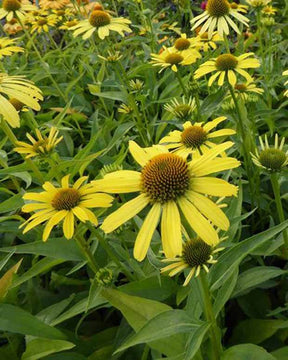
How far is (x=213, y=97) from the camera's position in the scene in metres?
1.54

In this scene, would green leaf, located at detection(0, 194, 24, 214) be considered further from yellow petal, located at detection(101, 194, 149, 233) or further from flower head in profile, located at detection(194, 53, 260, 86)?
flower head in profile, located at detection(194, 53, 260, 86)

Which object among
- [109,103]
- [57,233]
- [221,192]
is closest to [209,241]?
[221,192]

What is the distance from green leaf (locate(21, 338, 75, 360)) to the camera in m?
1.03

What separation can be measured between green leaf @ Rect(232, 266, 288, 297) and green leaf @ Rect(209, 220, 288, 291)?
0.20 m

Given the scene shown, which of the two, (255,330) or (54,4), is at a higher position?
(54,4)

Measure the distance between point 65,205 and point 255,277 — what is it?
0.50 metres

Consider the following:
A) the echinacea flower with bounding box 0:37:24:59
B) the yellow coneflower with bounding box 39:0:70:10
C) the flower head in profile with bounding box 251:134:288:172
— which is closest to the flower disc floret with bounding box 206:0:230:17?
the echinacea flower with bounding box 0:37:24:59

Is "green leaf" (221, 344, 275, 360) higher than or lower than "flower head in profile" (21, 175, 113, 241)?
lower

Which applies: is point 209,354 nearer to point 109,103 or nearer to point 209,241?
point 209,241

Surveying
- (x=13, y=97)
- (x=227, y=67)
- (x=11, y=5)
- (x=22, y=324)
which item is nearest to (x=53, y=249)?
(x=22, y=324)

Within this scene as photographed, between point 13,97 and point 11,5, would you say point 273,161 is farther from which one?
point 11,5

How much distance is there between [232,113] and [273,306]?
643 millimetres

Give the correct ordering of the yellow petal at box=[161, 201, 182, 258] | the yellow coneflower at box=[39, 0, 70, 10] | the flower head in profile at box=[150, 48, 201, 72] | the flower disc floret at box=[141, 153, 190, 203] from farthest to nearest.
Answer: the yellow coneflower at box=[39, 0, 70, 10], the flower head in profile at box=[150, 48, 201, 72], the flower disc floret at box=[141, 153, 190, 203], the yellow petal at box=[161, 201, 182, 258]

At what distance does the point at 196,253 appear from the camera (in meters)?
0.87
